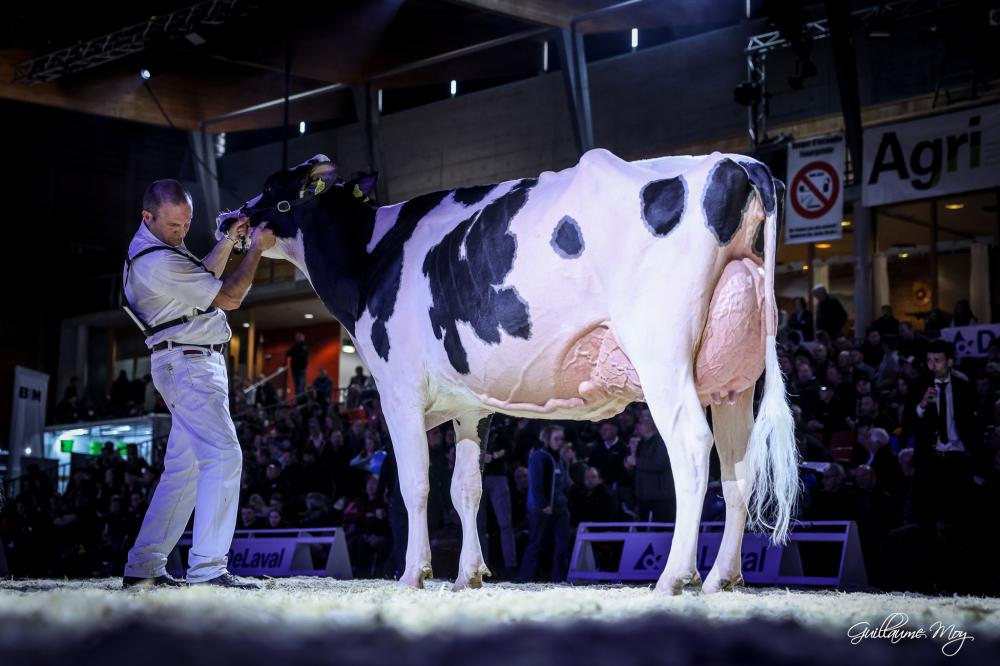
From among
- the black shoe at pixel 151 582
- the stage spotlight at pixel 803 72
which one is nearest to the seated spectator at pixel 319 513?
the black shoe at pixel 151 582

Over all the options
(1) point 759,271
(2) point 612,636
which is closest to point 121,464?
(1) point 759,271

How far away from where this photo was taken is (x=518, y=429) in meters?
14.2

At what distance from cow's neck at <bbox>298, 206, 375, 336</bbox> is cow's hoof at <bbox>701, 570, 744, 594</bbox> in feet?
9.35

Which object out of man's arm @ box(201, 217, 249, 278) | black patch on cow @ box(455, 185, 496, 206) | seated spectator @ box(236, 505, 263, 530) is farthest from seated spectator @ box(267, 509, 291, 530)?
black patch on cow @ box(455, 185, 496, 206)

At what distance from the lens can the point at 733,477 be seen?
575cm

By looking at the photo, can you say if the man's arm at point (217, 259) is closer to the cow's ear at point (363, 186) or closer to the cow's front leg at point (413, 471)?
the cow's ear at point (363, 186)

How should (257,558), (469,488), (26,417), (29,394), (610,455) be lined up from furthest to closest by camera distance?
1. (29,394)
2. (26,417)
3. (257,558)
4. (610,455)
5. (469,488)

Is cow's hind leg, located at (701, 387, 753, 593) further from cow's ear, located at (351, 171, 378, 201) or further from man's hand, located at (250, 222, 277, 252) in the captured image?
man's hand, located at (250, 222, 277, 252)

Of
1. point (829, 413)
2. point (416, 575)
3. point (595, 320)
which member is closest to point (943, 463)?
point (829, 413)

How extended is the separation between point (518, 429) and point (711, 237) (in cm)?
914

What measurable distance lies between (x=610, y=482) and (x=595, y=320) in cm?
719

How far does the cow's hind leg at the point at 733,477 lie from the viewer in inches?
216

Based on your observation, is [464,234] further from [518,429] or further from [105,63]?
[105,63]
